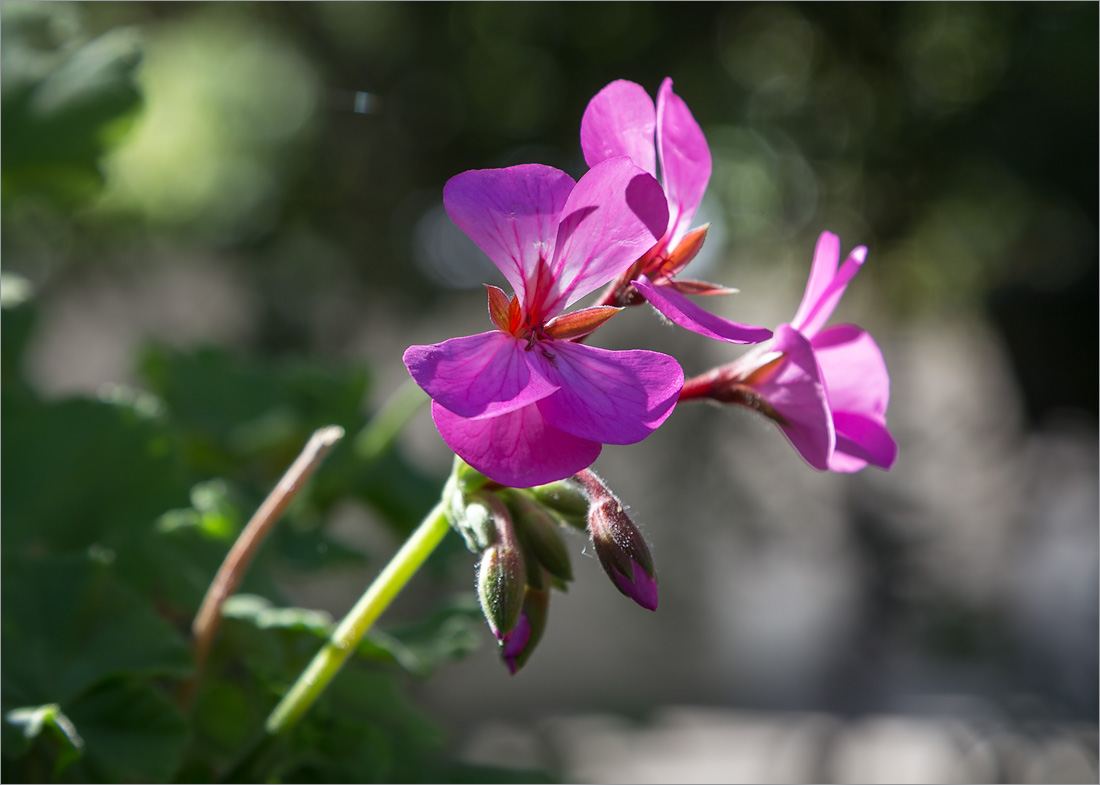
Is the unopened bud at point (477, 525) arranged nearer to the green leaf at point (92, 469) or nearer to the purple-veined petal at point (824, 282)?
the purple-veined petal at point (824, 282)

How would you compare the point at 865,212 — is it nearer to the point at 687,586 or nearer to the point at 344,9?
the point at 687,586

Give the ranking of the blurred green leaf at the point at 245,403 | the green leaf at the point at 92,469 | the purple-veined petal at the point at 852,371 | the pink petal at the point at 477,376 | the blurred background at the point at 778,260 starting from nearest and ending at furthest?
the pink petal at the point at 477,376, the purple-veined petal at the point at 852,371, the green leaf at the point at 92,469, the blurred green leaf at the point at 245,403, the blurred background at the point at 778,260

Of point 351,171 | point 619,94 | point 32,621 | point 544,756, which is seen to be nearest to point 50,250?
point 351,171

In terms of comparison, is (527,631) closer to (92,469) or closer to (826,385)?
(826,385)

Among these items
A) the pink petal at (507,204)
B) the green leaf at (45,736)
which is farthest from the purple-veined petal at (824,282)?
the green leaf at (45,736)

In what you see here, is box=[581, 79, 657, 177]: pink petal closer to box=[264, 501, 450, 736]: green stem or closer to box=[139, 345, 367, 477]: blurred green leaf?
box=[264, 501, 450, 736]: green stem

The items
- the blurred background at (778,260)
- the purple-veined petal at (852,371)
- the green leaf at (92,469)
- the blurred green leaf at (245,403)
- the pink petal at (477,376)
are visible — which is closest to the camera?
the pink petal at (477,376)

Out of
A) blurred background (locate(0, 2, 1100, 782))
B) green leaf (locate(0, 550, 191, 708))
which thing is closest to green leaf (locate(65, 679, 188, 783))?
green leaf (locate(0, 550, 191, 708))
